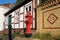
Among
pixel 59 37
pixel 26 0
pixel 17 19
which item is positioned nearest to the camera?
pixel 59 37

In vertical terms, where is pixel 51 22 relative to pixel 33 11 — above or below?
below

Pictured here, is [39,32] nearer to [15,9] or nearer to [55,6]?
[55,6]

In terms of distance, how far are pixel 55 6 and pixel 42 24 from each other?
249cm

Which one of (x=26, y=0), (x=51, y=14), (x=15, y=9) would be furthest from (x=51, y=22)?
(x=15, y=9)

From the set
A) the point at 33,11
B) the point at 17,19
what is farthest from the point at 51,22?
the point at 17,19

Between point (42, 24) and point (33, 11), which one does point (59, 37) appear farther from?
point (33, 11)

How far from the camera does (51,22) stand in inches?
571

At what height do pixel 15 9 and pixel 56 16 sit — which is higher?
pixel 15 9

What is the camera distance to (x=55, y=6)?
545 inches

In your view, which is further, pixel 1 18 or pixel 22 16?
pixel 1 18

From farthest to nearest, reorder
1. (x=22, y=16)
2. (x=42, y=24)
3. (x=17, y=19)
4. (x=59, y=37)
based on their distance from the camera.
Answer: (x=17, y=19), (x=22, y=16), (x=42, y=24), (x=59, y=37)

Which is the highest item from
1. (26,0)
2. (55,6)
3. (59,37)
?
(26,0)

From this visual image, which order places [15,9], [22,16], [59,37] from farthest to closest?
[15,9]
[22,16]
[59,37]

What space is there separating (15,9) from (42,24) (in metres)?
10.8
